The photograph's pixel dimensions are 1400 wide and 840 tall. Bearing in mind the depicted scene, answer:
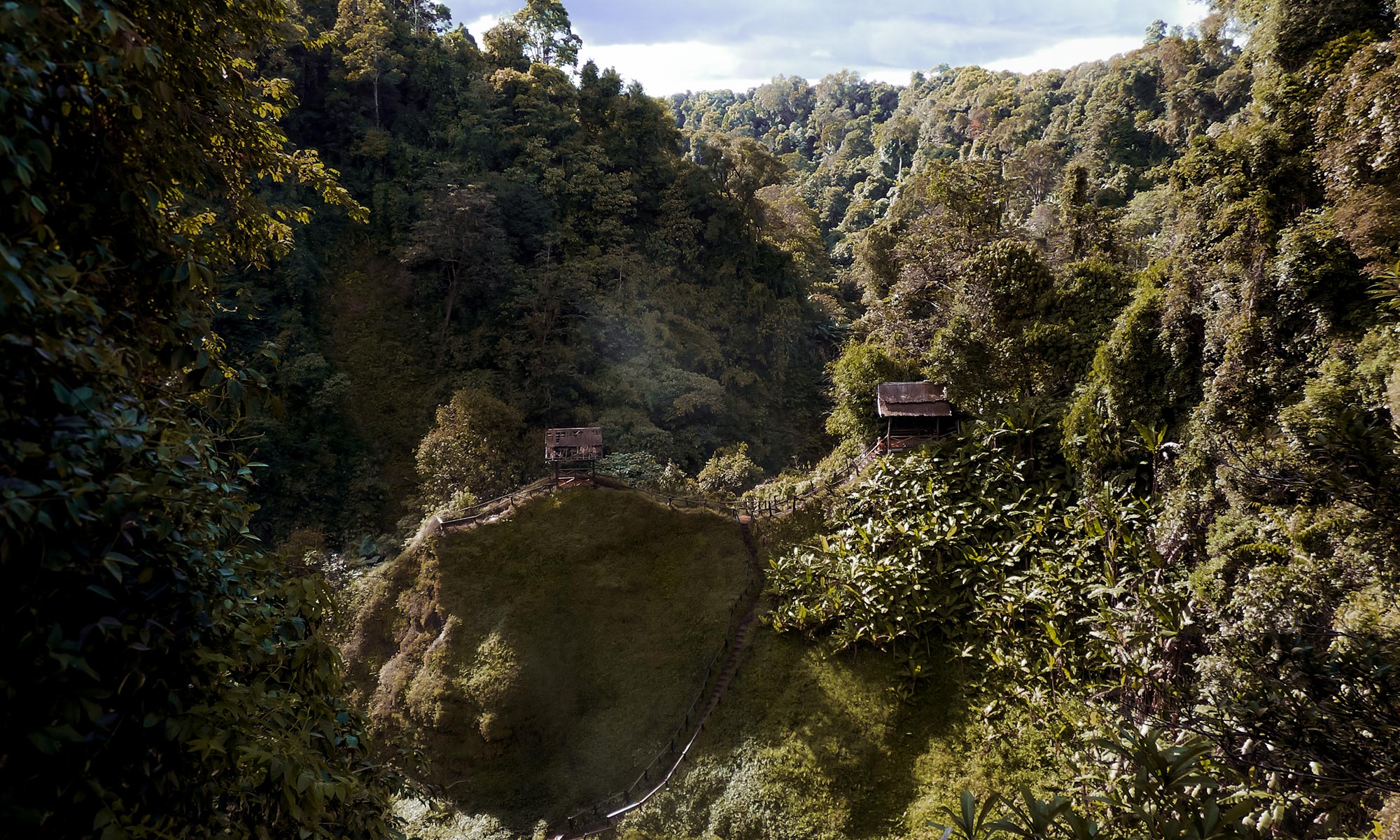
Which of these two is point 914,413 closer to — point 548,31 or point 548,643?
point 548,643

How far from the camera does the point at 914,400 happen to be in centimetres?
1316

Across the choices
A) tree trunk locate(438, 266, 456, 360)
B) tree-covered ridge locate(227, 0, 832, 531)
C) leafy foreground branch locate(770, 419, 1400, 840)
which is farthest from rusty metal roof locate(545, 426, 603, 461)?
tree trunk locate(438, 266, 456, 360)

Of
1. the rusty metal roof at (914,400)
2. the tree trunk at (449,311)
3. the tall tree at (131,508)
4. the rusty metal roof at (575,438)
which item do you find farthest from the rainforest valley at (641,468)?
the rusty metal roof at (575,438)

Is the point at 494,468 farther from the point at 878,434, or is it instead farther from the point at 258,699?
the point at 258,699

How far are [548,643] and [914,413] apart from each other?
8.74 m

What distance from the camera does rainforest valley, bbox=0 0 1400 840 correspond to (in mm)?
2395

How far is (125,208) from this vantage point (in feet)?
8.84

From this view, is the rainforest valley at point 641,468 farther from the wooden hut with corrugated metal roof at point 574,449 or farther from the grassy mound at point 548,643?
the wooden hut with corrugated metal roof at point 574,449

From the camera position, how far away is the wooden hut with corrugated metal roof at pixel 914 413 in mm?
13008

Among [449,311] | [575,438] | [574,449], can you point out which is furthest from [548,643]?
[449,311]

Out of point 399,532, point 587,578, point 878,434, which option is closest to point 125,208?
point 587,578

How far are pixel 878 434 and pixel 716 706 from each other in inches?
264

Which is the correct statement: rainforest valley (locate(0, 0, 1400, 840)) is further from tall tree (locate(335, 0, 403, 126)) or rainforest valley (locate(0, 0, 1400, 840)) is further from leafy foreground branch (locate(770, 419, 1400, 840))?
tall tree (locate(335, 0, 403, 126))

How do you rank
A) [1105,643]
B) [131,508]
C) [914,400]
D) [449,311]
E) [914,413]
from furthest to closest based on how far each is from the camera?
[449,311], [914,400], [914,413], [1105,643], [131,508]
